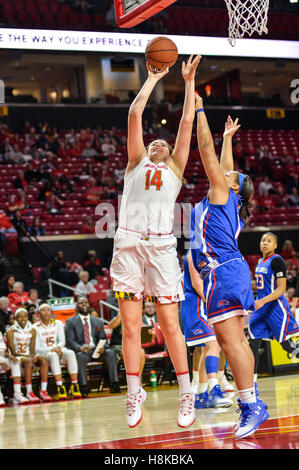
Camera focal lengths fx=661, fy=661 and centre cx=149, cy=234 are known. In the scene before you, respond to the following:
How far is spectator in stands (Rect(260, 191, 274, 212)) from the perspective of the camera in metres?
19.3

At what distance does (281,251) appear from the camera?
1797 cm

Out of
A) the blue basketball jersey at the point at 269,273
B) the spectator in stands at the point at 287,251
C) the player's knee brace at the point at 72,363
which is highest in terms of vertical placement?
the blue basketball jersey at the point at 269,273

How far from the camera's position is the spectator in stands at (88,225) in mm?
16297

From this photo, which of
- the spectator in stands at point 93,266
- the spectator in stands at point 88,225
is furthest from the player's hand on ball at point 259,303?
the spectator in stands at point 88,225

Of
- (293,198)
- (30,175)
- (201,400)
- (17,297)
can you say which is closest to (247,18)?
(201,400)

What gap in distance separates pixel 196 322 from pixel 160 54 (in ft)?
9.28

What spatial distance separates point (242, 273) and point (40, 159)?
50.3 ft

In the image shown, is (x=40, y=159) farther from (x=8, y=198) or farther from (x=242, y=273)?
(x=242, y=273)

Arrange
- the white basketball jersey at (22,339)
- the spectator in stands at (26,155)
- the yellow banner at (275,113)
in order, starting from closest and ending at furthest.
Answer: the white basketball jersey at (22,339), the spectator in stands at (26,155), the yellow banner at (275,113)

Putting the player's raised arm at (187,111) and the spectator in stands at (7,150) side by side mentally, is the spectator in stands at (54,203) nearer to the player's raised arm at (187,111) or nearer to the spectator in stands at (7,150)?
the spectator in stands at (7,150)

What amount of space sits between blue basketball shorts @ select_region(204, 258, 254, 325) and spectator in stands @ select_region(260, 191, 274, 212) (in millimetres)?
14990

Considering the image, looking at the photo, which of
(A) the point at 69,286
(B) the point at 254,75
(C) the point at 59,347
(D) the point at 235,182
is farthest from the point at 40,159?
(D) the point at 235,182

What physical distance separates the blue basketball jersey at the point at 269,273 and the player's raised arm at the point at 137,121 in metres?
3.46

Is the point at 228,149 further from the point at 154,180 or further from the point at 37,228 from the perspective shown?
the point at 37,228
